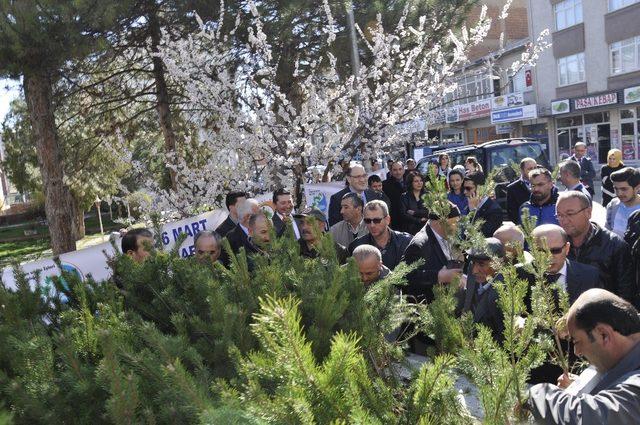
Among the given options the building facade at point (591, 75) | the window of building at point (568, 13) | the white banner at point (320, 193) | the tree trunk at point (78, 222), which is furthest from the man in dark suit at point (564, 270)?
the window of building at point (568, 13)

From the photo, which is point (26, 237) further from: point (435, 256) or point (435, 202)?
point (435, 202)

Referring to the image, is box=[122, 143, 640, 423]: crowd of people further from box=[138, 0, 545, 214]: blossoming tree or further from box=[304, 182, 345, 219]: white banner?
box=[138, 0, 545, 214]: blossoming tree

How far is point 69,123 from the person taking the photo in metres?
12.6

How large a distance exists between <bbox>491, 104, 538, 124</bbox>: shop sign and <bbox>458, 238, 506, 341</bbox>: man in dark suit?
29991 mm

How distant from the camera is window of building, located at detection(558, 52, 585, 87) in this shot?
2859 centimetres

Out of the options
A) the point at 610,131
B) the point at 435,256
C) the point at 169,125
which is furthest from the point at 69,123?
the point at 610,131

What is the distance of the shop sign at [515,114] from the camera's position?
31.1m

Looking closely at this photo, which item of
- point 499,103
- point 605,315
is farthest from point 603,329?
point 499,103

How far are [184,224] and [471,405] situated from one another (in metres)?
6.14

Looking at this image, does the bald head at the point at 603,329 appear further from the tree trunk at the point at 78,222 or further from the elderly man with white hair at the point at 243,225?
the tree trunk at the point at 78,222

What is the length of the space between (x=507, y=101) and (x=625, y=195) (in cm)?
2948

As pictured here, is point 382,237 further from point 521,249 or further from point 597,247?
point 521,249

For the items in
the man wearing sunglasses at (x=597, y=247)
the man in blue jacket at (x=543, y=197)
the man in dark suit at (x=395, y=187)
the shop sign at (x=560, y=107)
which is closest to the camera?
the man wearing sunglasses at (x=597, y=247)

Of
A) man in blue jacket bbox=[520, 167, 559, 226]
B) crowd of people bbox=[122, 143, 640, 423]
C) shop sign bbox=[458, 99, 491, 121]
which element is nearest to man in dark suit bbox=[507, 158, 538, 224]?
crowd of people bbox=[122, 143, 640, 423]
